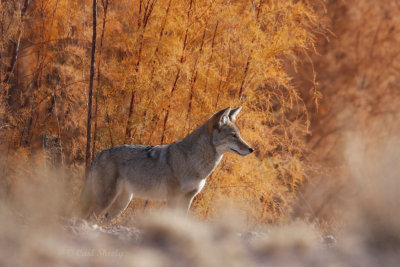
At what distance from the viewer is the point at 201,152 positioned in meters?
4.83

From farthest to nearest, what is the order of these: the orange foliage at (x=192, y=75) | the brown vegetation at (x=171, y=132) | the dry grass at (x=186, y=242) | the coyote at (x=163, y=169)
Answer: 1. the orange foliage at (x=192, y=75)
2. the coyote at (x=163, y=169)
3. the brown vegetation at (x=171, y=132)
4. the dry grass at (x=186, y=242)

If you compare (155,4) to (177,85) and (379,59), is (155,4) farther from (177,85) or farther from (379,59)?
(379,59)

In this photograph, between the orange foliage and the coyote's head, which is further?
the orange foliage

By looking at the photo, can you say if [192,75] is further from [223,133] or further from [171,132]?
[223,133]

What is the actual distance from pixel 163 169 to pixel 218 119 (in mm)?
730

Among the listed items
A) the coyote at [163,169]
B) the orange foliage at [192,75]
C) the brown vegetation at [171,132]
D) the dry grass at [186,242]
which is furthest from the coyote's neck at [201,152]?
the orange foliage at [192,75]

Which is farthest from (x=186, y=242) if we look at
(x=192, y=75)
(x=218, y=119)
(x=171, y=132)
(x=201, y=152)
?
(x=171, y=132)

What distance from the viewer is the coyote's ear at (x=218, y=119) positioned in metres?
4.79

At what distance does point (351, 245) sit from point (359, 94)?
10266 millimetres

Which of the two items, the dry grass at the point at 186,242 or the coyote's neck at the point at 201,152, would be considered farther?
the coyote's neck at the point at 201,152

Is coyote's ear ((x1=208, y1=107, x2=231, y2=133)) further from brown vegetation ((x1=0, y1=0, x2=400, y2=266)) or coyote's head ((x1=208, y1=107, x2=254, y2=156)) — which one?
brown vegetation ((x1=0, y1=0, x2=400, y2=266))

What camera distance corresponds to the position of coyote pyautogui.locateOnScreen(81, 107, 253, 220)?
4.77 meters

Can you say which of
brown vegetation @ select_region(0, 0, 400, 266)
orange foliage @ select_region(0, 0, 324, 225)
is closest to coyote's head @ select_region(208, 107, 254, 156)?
brown vegetation @ select_region(0, 0, 400, 266)

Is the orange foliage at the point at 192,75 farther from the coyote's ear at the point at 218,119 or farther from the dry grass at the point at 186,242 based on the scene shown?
the dry grass at the point at 186,242
